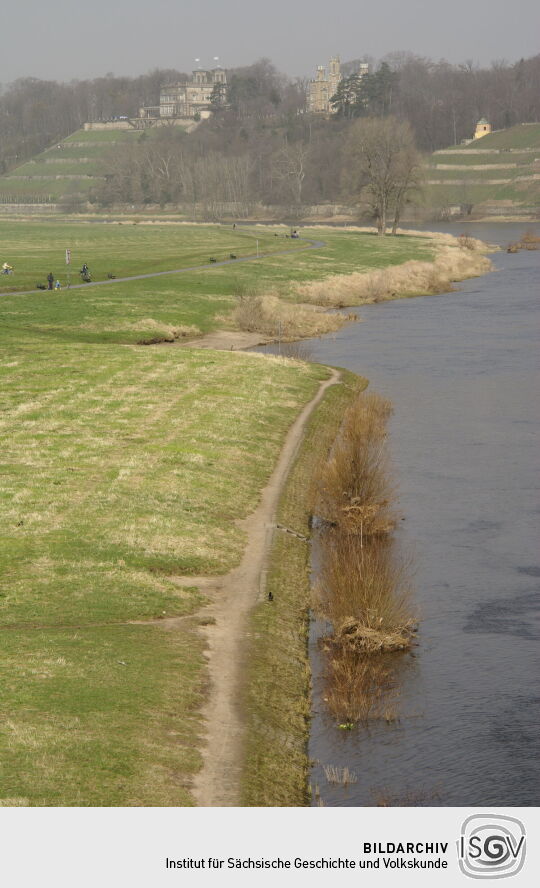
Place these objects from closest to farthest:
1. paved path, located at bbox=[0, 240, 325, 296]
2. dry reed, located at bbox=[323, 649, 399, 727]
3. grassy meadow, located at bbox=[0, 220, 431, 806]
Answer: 1. grassy meadow, located at bbox=[0, 220, 431, 806]
2. dry reed, located at bbox=[323, 649, 399, 727]
3. paved path, located at bbox=[0, 240, 325, 296]

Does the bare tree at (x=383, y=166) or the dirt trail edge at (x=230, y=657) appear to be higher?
the bare tree at (x=383, y=166)

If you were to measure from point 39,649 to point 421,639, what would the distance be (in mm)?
8540

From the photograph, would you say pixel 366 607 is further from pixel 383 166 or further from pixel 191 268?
pixel 383 166

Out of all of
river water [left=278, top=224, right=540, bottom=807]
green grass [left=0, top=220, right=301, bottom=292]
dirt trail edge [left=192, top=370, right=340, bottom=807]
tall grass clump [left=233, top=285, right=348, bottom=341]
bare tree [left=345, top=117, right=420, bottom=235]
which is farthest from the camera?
→ bare tree [left=345, top=117, right=420, bottom=235]

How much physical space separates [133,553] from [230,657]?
6208mm

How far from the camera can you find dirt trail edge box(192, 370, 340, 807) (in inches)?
Result: 790

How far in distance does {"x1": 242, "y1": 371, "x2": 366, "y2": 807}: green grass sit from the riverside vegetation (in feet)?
0.16

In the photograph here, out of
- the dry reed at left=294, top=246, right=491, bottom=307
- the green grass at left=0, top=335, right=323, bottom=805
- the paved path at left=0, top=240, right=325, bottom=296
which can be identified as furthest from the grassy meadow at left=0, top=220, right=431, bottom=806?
the dry reed at left=294, top=246, right=491, bottom=307

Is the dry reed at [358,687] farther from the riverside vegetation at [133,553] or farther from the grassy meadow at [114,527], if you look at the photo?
the grassy meadow at [114,527]

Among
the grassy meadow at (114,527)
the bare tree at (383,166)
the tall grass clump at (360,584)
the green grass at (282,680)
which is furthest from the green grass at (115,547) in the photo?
the bare tree at (383,166)

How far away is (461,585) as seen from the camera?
99.8 ft

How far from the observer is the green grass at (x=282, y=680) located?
2052cm

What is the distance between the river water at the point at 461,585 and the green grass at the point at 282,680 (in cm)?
39
